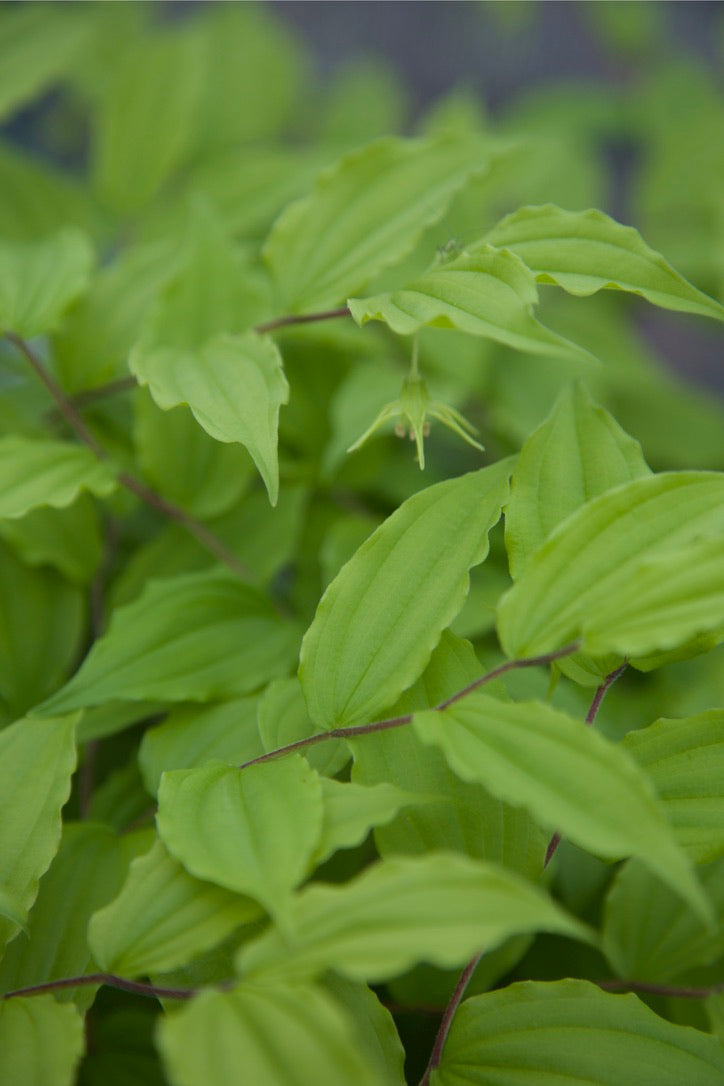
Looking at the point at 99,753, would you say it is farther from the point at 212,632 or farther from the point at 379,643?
the point at 379,643

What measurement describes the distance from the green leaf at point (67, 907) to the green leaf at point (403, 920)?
15 centimetres

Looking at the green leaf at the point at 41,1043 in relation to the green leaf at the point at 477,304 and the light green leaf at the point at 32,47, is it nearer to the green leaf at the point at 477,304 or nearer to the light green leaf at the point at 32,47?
the green leaf at the point at 477,304

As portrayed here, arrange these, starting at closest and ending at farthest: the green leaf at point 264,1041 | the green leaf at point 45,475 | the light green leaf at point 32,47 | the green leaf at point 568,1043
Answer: the green leaf at point 264,1041, the green leaf at point 568,1043, the green leaf at point 45,475, the light green leaf at point 32,47

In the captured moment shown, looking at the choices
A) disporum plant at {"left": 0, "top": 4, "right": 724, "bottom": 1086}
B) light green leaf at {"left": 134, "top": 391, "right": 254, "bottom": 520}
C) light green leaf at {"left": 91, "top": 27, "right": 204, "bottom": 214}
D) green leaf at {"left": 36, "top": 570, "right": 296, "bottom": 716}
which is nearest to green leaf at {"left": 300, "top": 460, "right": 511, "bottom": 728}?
disporum plant at {"left": 0, "top": 4, "right": 724, "bottom": 1086}

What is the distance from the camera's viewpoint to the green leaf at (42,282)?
0.56 meters

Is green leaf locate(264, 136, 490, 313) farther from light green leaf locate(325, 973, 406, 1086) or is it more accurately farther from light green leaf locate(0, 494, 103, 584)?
light green leaf locate(325, 973, 406, 1086)

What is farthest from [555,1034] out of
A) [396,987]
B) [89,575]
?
[89,575]

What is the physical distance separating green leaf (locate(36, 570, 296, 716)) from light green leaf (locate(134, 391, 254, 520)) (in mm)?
77

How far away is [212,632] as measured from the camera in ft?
1.77

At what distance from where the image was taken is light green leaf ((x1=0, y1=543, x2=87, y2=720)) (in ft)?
1.82

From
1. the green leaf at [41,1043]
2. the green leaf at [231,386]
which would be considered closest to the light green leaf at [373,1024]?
the green leaf at [41,1043]

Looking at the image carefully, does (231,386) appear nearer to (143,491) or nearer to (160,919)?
(143,491)

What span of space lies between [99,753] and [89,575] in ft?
0.39

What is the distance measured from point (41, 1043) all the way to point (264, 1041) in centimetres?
12
